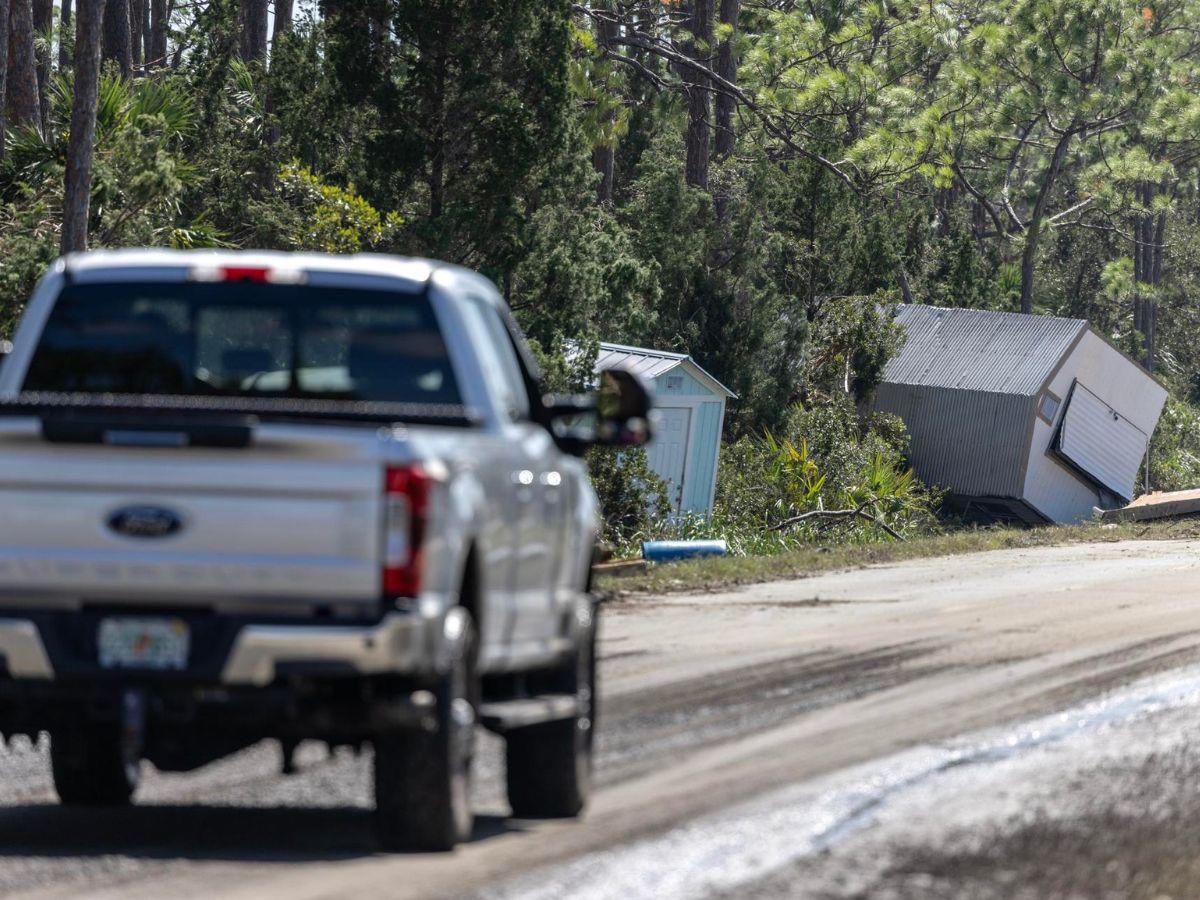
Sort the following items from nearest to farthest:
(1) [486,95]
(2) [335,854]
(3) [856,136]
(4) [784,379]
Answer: (2) [335,854] < (1) [486,95] < (4) [784,379] < (3) [856,136]

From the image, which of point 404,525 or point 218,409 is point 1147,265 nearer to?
point 218,409

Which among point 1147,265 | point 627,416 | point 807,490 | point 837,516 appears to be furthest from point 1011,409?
point 1147,265

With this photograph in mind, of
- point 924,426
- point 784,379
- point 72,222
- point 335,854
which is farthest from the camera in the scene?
point 924,426

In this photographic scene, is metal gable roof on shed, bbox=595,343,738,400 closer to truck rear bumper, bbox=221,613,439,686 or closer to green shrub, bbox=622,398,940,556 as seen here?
green shrub, bbox=622,398,940,556

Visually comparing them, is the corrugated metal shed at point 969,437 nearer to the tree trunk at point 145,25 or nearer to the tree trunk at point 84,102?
the tree trunk at point 84,102

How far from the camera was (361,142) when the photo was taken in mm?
23062

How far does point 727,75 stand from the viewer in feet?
125

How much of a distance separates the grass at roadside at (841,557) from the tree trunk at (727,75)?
1056 cm

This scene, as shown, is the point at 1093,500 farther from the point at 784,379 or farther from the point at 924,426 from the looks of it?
the point at 784,379

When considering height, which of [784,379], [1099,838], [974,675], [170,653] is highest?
[170,653]

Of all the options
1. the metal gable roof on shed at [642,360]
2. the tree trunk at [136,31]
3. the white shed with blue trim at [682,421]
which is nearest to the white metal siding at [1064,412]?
the white shed with blue trim at [682,421]

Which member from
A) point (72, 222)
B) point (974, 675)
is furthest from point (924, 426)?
point (974, 675)

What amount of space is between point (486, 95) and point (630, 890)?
1715cm

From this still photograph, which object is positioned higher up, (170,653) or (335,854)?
(170,653)
